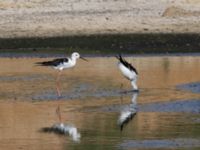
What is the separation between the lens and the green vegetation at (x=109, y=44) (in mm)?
24094

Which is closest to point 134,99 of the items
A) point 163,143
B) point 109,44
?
point 163,143

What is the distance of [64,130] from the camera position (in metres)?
13.1

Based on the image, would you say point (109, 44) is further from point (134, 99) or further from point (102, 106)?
point (102, 106)

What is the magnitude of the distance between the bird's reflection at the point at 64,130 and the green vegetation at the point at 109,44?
10236 millimetres

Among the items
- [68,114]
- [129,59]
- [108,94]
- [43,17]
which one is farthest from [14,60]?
[68,114]

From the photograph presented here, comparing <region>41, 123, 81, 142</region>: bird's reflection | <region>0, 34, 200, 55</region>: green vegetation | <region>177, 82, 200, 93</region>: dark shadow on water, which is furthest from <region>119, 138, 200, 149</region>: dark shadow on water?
<region>0, 34, 200, 55</region>: green vegetation

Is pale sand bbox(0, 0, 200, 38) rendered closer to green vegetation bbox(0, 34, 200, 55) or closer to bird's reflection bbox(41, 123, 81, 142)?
green vegetation bbox(0, 34, 200, 55)

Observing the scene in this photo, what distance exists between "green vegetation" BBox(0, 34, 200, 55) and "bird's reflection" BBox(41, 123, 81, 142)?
10236 millimetres

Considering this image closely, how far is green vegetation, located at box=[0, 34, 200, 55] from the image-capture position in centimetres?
2409

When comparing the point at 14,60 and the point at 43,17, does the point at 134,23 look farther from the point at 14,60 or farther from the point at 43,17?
the point at 14,60

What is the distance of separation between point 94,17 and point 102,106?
1195 cm

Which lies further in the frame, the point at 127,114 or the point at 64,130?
the point at 127,114

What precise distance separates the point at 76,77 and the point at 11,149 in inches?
299

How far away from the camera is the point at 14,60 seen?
22.8 m
